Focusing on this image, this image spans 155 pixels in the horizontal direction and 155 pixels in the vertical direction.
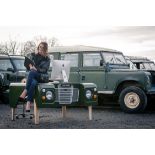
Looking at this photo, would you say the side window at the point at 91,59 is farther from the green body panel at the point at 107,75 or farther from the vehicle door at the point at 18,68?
the vehicle door at the point at 18,68

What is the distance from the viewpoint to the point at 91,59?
8719 mm

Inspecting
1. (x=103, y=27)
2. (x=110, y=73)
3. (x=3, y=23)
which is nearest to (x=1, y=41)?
(x=3, y=23)

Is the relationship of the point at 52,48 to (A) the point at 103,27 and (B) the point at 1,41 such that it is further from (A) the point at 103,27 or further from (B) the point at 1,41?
(A) the point at 103,27

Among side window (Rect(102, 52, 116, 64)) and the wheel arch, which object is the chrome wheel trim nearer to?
the wheel arch

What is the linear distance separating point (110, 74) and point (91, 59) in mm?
561

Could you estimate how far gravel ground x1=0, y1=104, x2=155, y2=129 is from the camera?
20.6 ft

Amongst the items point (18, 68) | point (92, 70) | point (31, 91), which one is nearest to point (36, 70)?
point (31, 91)

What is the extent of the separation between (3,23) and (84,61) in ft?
9.99

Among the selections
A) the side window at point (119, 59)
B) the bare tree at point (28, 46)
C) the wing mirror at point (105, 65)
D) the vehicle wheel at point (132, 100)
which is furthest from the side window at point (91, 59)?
the bare tree at point (28, 46)

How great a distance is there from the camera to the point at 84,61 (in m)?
8.67

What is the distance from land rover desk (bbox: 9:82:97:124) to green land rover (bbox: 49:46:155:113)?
154 centimetres

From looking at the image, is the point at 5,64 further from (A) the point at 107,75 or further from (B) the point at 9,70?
(A) the point at 107,75

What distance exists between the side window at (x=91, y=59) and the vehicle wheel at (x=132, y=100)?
837mm

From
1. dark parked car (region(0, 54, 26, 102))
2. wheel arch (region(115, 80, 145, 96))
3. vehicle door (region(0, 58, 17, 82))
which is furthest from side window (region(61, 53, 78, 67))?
vehicle door (region(0, 58, 17, 82))
